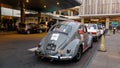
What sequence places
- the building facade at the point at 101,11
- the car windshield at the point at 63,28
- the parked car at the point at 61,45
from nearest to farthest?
the parked car at the point at 61,45, the car windshield at the point at 63,28, the building facade at the point at 101,11

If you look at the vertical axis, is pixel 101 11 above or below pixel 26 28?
above

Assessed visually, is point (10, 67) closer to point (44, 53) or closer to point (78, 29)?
point (44, 53)

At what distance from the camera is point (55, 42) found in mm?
9031

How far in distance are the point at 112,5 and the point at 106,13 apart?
340 cm

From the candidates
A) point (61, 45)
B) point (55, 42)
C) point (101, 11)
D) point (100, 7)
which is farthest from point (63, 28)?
point (100, 7)

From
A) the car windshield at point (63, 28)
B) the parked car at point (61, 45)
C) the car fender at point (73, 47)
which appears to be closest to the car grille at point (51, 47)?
the parked car at point (61, 45)

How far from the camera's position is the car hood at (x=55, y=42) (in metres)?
8.83

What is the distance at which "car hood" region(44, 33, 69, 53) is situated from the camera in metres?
8.83

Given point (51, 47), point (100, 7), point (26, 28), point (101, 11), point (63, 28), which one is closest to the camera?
point (51, 47)

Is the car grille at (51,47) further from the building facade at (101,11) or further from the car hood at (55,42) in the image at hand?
the building facade at (101,11)

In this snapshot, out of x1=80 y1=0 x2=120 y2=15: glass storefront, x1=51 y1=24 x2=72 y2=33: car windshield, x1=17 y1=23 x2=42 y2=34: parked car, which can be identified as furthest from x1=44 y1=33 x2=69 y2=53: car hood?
x1=80 y1=0 x2=120 y2=15: glass storefront

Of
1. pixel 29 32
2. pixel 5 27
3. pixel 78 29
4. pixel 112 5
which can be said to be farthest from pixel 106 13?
pixel 78 29

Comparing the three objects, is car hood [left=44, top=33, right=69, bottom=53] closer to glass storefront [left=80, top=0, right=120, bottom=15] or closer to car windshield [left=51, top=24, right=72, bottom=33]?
car windshield [left=51, top=24, right=72, bottom=33]

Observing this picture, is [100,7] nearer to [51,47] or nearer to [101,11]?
[101,11]
